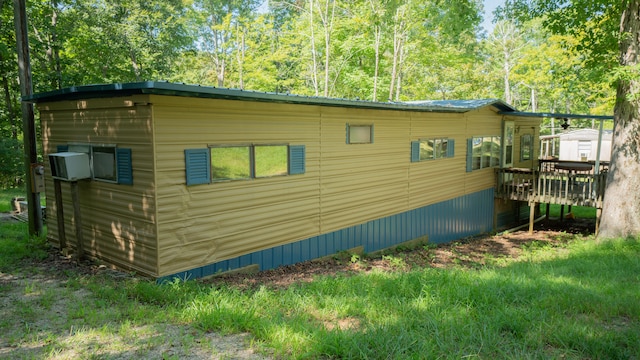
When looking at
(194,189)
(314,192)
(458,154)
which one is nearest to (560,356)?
(194,189)

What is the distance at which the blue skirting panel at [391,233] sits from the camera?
8.20 m

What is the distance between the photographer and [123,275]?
707cm

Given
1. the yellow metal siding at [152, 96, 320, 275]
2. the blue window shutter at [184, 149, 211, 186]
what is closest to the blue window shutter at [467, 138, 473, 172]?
the yellow metal siding at [152, 96, 320, 275]

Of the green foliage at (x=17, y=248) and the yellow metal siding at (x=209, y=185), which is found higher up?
the yellow metal siding at (x=209, y=185)

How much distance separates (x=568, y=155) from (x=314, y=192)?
2705 centimetres

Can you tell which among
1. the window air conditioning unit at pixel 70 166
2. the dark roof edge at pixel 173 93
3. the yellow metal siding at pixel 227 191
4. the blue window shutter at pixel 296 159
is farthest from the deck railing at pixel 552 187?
the window air conditioning unit at pixel 70 166

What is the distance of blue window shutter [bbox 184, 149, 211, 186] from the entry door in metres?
12.5

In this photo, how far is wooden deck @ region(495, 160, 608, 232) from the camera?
1349 cm

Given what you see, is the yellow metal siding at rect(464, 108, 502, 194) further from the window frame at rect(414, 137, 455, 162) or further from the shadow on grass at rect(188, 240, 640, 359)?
the shadow on grass at rect(188, 240, 640, 359)

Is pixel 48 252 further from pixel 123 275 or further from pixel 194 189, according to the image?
pixel 194 189

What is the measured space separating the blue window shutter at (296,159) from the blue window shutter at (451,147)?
634 cm

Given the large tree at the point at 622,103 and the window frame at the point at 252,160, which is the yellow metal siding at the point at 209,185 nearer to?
the window frame at the point at 252,160

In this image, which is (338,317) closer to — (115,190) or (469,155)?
(115,190)

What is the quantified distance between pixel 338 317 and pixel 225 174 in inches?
141
